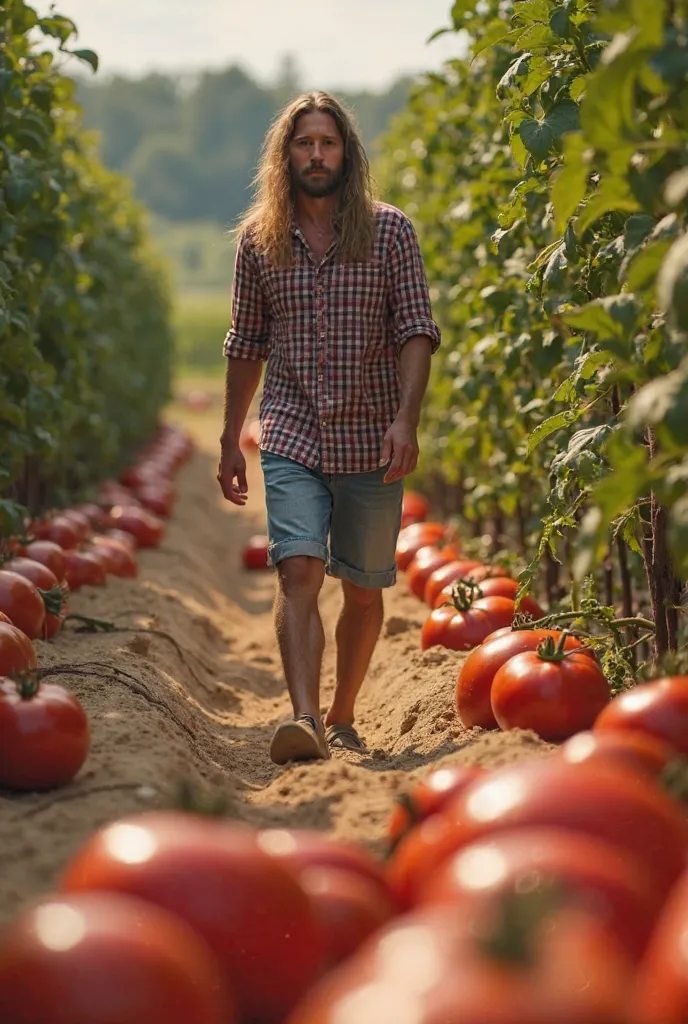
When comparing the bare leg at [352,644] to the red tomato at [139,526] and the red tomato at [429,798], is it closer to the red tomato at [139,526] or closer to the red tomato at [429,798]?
the red tomato at [429,798]

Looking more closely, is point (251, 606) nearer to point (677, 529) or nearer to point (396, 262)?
point (396, 262)

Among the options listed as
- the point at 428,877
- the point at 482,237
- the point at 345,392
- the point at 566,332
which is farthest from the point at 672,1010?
the point at 482,237

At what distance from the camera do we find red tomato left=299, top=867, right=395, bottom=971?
2305mm

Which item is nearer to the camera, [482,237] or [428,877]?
[428,877]

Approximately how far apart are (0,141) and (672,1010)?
16.7ft

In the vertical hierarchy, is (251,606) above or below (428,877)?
below

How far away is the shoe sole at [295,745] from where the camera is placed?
13.8 ft

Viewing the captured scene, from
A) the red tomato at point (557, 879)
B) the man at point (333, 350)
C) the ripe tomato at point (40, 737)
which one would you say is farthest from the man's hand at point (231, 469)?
the red tomato at point (557, 879)

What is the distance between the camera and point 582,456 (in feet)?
13.4

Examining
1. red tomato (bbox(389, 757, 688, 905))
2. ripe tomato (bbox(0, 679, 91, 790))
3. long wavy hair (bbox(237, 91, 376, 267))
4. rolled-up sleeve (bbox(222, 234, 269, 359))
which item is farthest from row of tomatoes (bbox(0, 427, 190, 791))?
long wavy hair (bbox(237, 91, 376, 267))

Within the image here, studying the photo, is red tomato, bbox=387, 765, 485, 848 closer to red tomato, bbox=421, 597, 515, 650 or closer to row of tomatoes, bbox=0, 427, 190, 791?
row of tomatoes, bbox=0, 427, 190, 791

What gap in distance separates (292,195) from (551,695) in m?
2.31

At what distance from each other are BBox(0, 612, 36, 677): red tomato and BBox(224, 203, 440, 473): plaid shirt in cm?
117

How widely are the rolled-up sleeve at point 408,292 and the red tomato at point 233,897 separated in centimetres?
307
